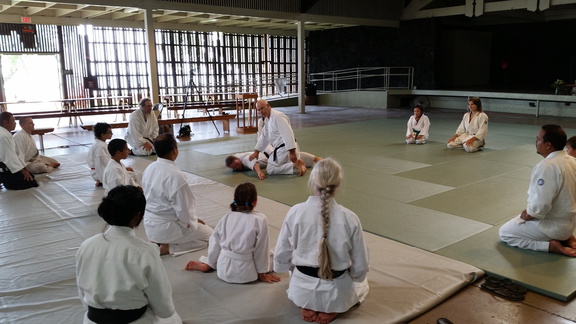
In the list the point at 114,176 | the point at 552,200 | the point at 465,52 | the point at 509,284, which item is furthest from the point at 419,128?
the point at 465,52

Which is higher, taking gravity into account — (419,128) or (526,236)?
(419,128)

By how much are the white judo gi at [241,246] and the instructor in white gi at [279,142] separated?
332cm

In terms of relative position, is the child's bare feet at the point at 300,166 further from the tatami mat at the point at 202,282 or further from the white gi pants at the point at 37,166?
the white gi pants at the point at 37,166

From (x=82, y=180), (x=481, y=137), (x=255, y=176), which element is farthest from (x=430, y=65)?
(x=82, y=180)

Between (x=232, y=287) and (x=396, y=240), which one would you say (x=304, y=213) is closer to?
(x=232, y=287)

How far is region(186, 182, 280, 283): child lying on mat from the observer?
3.06 metres

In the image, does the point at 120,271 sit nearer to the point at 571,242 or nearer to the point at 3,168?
the point at 571,242

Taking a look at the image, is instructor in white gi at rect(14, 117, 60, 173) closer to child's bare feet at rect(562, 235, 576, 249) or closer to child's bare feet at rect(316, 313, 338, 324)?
child's bare feet at rect(316, 313, 338, 324)

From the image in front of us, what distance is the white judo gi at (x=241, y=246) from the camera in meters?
3.06

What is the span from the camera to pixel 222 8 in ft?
43.1

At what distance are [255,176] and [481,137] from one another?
4196mm

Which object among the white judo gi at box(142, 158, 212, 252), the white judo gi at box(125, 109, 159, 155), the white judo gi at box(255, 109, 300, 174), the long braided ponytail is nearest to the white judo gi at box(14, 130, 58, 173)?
the white judo gi at box(125, 109, 159, 155)

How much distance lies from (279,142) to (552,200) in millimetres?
3858

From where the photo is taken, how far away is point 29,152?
21.7 feet
